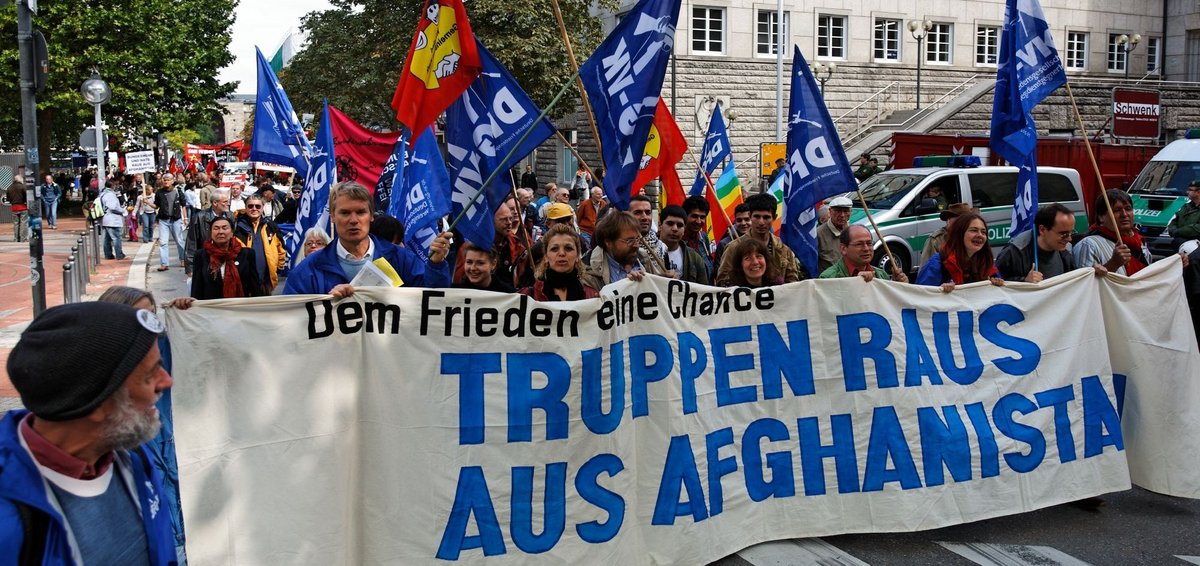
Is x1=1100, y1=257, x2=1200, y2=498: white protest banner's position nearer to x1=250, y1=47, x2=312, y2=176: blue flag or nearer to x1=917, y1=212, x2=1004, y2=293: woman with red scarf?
x1=917, y1=212, x2=1004, y2=293: woman with red scarf

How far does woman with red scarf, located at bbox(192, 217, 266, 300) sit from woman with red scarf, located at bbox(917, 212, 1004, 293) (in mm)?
4520

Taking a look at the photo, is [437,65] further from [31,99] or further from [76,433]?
[31,99]

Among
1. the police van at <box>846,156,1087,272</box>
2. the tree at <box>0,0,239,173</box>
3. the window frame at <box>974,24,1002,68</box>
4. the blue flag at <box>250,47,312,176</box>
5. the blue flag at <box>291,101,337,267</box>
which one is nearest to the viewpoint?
the blue flag at <box>291,101,337,267</box>

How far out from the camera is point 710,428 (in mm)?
5215

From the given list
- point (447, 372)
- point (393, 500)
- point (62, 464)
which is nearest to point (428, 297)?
point (447, 372)

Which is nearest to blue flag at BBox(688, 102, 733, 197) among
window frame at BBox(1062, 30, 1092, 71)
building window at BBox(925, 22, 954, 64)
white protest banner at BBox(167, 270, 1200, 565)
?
white protest banner at BBox(167, 270, 1200, 565)

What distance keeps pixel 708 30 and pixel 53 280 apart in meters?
21.7

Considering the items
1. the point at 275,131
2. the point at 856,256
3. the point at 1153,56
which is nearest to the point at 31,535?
the point at 856,256

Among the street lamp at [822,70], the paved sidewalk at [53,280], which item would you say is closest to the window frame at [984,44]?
the street lamp at [822,70]

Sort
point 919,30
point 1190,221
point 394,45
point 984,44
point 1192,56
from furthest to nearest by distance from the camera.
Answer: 1. point 1192,56
2. point 984,44
3. point 919,30
4. point 394,45
5. point 1190,221

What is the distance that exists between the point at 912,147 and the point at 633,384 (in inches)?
783

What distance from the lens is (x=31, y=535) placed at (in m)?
2.04

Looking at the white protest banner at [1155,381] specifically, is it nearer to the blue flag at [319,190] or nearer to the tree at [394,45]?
the blue flag at [319,190]

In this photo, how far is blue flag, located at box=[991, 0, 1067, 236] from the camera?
7.11 m
